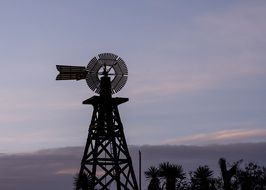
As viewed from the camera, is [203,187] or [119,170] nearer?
[119,170]

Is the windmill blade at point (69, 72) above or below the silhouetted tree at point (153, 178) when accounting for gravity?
above

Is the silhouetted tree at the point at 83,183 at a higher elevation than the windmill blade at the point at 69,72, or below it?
below

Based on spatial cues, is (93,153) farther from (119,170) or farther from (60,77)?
(60,77)

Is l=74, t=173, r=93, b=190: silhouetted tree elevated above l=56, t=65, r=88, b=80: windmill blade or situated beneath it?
situated beneath

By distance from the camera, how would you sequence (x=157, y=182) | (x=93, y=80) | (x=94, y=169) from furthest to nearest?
(x=157, y=182)
(x=93, y=80)
(x=94, y=169)

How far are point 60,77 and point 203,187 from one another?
1365 cm

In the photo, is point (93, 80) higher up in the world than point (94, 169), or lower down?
higher up

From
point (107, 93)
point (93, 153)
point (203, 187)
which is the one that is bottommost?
point (203, 187)

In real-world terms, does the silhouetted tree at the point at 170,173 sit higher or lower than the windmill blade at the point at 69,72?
lower

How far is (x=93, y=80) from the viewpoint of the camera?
37688 millimetres

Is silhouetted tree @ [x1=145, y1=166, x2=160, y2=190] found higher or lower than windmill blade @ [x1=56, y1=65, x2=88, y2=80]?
lower

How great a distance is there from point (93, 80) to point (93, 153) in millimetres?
5469

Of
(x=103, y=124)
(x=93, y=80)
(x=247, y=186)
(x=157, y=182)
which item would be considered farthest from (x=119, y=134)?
(x=247, y=186)

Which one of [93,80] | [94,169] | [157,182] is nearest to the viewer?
[94,169]
